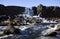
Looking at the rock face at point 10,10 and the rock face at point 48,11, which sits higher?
the rock face at point 10,10

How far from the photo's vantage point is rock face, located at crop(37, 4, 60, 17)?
164 metres

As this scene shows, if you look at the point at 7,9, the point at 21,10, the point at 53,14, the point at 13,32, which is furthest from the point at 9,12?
the point at 13,32

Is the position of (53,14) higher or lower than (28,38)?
lower

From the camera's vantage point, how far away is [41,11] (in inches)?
6531

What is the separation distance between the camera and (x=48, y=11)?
16900 centimetres

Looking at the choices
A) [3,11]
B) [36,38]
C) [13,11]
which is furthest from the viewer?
[13,11]

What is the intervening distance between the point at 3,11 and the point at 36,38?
106327 mm

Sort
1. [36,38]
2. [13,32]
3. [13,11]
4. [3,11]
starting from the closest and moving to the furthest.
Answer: [36,38], [13,32], [3,11], [13,11]

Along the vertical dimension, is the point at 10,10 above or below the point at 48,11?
above

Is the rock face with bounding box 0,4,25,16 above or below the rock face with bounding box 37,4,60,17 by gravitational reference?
above

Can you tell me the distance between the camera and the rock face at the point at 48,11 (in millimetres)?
164250

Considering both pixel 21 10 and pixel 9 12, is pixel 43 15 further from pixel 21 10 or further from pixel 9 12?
pixel 9 12

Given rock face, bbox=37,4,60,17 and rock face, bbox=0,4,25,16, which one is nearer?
rock face, bbox=0,4,25,16

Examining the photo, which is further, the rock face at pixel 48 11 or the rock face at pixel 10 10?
the rock face at pixel 48 11
